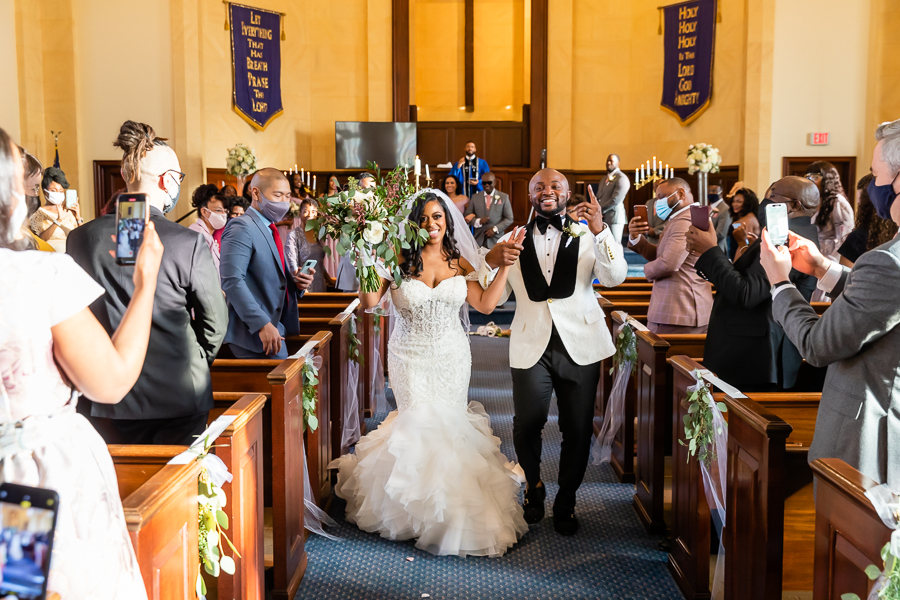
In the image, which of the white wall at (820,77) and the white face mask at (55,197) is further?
the white wall at (820,77)

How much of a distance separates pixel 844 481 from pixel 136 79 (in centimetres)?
1253

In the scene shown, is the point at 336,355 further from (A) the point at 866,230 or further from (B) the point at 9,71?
(B) the point at 9,71

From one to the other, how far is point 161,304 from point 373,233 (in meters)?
1.27

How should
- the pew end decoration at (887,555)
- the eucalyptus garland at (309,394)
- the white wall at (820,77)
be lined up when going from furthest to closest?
1. the white wall at (820,77)
2. the eucalyptus garland at (309,394)
3. the pew end decoration at (887,555)

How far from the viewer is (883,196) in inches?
81.3

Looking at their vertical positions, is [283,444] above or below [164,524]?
below

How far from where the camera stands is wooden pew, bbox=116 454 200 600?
1.71m

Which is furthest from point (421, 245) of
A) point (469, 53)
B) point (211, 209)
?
point (469, 53)

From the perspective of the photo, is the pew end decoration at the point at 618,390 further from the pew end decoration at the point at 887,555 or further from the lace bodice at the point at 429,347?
the pew end decoration at the point at 887,555

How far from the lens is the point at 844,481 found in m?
1.76

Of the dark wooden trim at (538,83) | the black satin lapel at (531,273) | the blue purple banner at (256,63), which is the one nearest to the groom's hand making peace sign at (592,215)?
the black satin lapel at (531,273)

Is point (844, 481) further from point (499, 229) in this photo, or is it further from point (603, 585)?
point (499, 229)

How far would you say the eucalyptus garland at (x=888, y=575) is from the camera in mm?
1528

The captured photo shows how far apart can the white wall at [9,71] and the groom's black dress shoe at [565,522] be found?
34.6 feet
